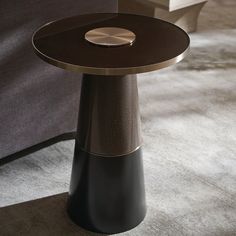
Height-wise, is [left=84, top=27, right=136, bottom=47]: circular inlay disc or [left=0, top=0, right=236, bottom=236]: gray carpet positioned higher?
[left=84, top=27, right=136, bottom=47]: circular inlay disc

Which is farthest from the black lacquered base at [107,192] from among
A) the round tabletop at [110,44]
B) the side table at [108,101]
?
the round tabletop at [110,44]

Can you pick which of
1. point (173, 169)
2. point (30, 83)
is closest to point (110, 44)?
point (30, 83)

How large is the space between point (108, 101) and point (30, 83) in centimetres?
39

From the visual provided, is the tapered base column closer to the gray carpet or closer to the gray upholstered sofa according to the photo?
the gray carpet

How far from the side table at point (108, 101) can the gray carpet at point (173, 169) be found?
99mm

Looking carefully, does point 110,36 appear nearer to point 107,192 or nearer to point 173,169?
point 107,192

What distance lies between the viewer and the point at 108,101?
1.19m

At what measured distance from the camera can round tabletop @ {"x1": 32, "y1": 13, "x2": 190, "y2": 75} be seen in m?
1.04

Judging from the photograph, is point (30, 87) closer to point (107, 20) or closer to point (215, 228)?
point (107, 20)

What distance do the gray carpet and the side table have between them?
0.32 ft

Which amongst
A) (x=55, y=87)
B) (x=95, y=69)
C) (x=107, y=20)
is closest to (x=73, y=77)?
(x=55, y=87)

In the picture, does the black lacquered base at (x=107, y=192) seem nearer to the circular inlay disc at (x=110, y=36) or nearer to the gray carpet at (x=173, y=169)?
the gray carpet at (x=173, y=169)

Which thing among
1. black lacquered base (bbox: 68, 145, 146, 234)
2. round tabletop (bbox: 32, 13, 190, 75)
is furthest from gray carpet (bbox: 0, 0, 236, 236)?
round tabletop (bbox: 32, 13, 190, 75)

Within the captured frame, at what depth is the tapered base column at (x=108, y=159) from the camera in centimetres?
119
